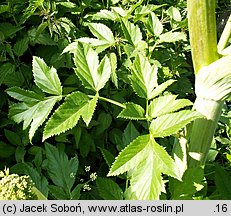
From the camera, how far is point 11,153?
5.81 feet

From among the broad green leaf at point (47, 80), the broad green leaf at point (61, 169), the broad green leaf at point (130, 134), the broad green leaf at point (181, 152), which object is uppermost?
the broad green leaf at point (47, 80)

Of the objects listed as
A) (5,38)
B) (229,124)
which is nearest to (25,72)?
(5,38)

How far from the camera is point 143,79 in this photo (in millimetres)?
1194

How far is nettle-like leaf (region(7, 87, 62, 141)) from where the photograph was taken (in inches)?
48.0

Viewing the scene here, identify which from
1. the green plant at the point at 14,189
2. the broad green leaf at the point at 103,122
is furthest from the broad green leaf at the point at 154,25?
the green plant at the point at 14,189

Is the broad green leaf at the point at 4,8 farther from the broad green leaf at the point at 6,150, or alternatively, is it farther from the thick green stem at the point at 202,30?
the thick green stem at the point at 202,30

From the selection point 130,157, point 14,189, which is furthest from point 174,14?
point 14,189

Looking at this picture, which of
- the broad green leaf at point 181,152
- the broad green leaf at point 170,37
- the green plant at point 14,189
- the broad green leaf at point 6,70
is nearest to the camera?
the green plant at point 14,189

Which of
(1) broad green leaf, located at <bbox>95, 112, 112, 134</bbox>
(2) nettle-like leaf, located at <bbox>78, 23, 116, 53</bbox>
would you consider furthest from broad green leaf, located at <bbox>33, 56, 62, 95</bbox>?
(1) broad green leaf, located at <bbox>95, 112, 112, 134</bbox>

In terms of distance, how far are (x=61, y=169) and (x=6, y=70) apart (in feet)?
1.72

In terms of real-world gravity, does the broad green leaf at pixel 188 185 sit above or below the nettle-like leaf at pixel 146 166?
below

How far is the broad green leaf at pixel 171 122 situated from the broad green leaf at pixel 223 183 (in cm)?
41

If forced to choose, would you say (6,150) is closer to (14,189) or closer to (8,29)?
(8,29)

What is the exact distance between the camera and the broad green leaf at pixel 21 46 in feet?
5.74
